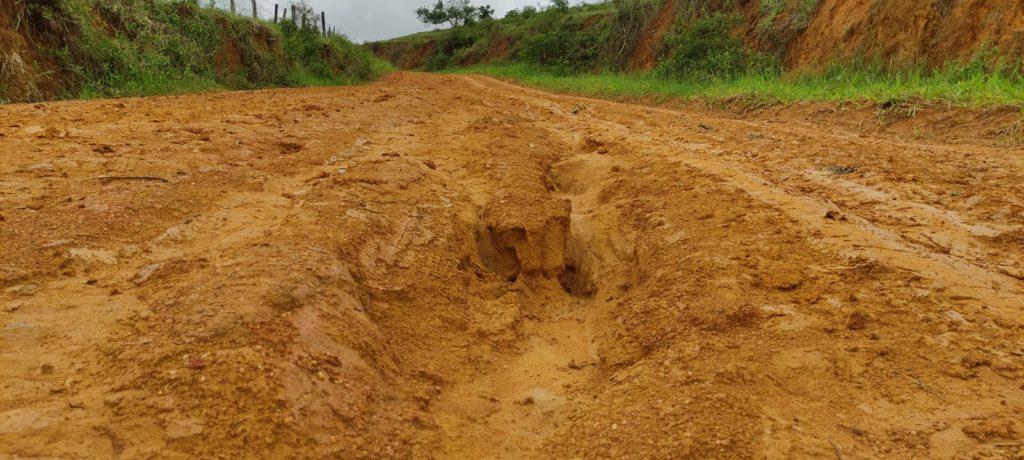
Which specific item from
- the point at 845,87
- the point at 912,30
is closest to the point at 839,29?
the point at 912,30

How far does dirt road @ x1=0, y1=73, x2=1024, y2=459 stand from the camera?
5.33ft

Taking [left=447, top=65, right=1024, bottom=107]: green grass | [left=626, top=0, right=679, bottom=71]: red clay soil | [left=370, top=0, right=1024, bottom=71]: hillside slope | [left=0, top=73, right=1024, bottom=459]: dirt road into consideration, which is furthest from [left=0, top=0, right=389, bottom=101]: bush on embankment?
[left=370, top=0, right=1024, bottom=71]: hillside slope

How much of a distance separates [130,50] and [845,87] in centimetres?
936

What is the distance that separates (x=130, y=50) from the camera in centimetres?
796

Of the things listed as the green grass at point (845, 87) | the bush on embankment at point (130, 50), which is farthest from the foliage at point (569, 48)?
the bush on embankment at point (130, 50)

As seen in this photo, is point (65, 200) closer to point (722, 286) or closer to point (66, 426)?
point (66, 426)

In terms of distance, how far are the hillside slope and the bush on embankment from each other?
8780 mm

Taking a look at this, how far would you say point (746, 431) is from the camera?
170 cm

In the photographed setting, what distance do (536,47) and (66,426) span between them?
19509 mm

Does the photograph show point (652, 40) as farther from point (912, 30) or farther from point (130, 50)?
point (130, 50)

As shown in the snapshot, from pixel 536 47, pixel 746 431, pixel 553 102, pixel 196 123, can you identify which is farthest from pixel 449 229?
pixel 536 47

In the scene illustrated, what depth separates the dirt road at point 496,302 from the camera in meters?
1.63

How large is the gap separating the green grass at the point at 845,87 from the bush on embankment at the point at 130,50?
6775mm

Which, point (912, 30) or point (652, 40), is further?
point (652, 40)
